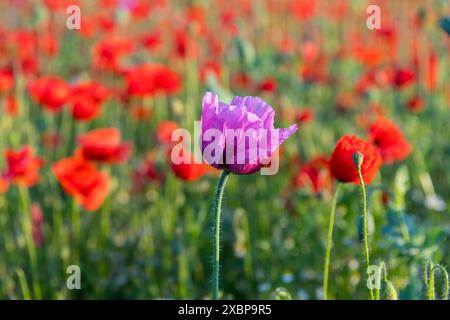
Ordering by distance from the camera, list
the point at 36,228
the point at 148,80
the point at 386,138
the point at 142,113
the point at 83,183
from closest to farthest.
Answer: the point at 386,138, the point at 83,183, the point at 36,228, the point at 148,80, the point at 142,113

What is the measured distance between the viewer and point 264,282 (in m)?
1.80

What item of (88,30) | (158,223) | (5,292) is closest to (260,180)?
(158,223)

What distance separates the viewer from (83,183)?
1779 millimetres

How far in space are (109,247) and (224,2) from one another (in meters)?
2.52

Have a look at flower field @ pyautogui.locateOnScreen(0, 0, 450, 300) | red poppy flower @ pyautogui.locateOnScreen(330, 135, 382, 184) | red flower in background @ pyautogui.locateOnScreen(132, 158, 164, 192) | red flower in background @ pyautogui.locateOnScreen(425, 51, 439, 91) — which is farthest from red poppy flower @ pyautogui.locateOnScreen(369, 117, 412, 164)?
red flower in background @ pyautogui.locateOnScreen(425, 51, 439, 91)

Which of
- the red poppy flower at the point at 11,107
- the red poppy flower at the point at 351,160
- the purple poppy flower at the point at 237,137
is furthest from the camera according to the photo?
the red poppy flower at the point at 11,107

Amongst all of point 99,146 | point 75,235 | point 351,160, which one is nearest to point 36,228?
point 75,235

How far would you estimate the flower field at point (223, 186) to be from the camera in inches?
47.9

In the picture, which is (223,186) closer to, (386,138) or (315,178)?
(386,138)

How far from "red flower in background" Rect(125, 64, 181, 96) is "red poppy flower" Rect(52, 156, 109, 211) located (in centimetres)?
47

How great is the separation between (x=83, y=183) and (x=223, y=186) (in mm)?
867

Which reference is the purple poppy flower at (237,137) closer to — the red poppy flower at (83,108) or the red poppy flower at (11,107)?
the red poppy flower at (83,108)

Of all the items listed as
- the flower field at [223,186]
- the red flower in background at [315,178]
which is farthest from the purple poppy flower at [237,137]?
the red flower in background at [315,178]

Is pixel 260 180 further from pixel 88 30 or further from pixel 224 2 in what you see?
pixel 224 2
